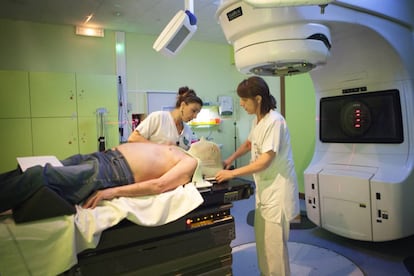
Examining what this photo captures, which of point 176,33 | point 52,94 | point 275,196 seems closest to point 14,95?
point 52,94

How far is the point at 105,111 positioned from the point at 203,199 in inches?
108

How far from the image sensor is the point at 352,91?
2262 mm

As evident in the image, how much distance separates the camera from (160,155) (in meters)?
1.69

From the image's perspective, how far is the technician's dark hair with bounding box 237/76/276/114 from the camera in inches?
67.4

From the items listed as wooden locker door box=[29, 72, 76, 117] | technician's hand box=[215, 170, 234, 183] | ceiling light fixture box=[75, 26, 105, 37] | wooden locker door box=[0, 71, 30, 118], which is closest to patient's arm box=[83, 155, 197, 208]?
technician's hand box=[215, 170, 234, 183]

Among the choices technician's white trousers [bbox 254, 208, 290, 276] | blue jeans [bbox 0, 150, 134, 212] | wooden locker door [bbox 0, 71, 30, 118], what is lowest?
technician's white trousers [bbox 254, 208, 290, 276]

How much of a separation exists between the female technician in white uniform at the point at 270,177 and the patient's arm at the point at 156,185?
7.0 inches

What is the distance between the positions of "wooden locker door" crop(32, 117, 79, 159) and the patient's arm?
2466mm

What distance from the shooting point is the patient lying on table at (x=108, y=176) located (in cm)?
114

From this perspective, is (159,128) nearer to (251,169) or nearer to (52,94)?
(251,169)

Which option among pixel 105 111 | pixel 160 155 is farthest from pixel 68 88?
pixel 160 155

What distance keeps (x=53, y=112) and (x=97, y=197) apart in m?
2.64

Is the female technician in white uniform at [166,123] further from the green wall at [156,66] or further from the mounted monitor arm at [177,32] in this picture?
the green wall at [156,66]

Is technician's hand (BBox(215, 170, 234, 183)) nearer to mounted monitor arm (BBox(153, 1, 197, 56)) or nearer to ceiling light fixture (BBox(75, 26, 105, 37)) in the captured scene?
mounted monitor arm (BBox(153, 1, 197, 56))
